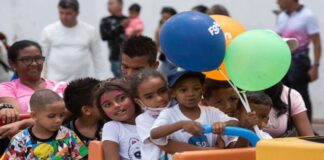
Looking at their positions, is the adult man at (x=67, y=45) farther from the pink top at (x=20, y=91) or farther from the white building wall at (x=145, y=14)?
the pink top at (x=20, y=91)

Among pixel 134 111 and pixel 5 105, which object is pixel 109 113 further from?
pixel 5 105

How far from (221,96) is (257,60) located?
0.95m

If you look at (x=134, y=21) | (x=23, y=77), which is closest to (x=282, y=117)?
(x=23, y=77)

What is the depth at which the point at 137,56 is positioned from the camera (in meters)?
6.42

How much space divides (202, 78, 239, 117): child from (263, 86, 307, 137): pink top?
30cm

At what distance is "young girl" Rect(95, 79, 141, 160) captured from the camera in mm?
5880

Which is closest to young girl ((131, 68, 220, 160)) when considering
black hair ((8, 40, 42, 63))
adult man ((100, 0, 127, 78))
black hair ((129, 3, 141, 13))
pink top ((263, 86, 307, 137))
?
pink top ((263, 86, 307, 137))

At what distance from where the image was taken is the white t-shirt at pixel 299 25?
33.4 feet

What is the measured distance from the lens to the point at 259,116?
5.99 meters

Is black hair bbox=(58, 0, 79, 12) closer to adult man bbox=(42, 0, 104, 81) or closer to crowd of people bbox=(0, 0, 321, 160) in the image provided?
adult man bbox=(42, 0, 104, 81)

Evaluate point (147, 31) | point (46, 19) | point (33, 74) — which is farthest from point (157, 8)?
point (33, 74)

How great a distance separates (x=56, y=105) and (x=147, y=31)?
795 centimetres

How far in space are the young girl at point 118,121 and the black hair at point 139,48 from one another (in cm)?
38

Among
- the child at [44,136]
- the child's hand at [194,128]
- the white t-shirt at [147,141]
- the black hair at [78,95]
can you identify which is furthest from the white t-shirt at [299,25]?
the child's hand at [194,128]
